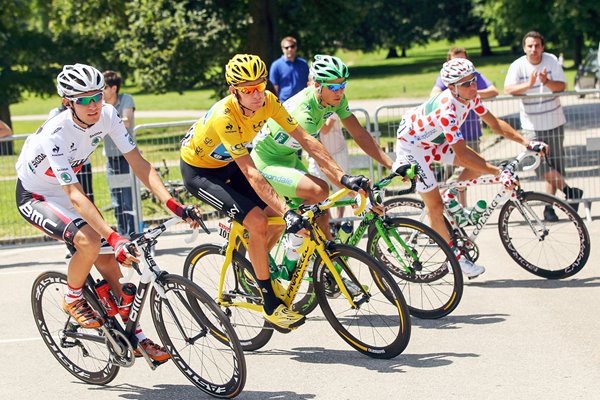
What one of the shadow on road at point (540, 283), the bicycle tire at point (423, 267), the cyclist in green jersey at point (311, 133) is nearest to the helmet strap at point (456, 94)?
the cyclist in green jersey at point (311, 133)

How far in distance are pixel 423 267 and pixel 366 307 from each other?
1.37 meters

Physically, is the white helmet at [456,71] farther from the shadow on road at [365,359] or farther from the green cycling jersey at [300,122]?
the shadow on road at [365,359]

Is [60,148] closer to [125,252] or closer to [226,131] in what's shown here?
[125,252]

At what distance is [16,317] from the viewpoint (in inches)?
381

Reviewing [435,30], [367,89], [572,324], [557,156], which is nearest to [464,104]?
[572,324]

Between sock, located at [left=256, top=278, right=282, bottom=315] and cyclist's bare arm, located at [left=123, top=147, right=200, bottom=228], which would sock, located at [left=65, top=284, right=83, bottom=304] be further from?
sock, located at [left=256, top=278, right=282, bottom=315]

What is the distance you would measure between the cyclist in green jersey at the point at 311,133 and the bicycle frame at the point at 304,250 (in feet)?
2.07

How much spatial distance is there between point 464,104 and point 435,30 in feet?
210

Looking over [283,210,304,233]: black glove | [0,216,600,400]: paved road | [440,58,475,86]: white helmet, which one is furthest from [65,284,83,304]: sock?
[440,58,475,86]: white helmet

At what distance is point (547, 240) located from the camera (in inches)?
386

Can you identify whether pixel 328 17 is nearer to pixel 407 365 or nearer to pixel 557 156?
pixel 557 156

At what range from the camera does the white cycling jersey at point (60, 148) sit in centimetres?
692

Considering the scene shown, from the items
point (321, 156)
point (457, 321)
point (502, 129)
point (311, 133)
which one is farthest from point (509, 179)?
point (321, 156)

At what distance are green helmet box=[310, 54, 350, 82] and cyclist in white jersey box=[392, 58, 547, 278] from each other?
1403mm
